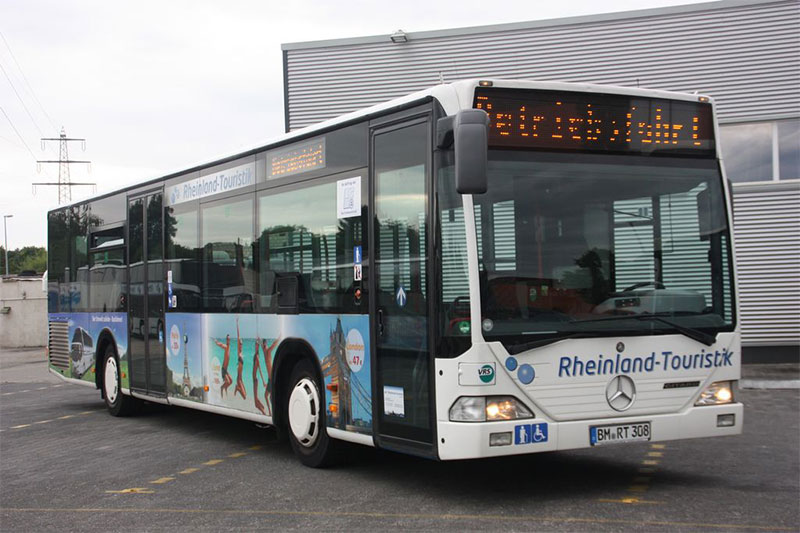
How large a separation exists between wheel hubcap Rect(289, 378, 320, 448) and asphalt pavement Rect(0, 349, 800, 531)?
12.9 inches

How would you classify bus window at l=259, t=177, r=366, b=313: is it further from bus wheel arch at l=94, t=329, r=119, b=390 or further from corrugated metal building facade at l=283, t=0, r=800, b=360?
corrugated metal building facade at l=283, t=0, r=800, b=360

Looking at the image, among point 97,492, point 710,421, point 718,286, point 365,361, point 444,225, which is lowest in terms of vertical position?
point 97,492

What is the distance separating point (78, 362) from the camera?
15.6 m

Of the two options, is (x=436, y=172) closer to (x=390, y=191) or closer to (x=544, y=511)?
(x=390, y=191)

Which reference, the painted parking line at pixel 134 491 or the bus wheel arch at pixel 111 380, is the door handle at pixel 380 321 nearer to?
the painted parking line at pixel 134 491

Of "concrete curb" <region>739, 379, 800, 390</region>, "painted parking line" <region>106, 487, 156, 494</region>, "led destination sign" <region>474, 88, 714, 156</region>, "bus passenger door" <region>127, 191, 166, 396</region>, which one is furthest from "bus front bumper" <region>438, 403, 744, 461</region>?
"concrete curb" <region>739, 379, 800, 390</region>

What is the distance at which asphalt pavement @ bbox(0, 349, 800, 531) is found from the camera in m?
6.69

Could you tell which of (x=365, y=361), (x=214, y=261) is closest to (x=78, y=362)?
(x=214, y=261)

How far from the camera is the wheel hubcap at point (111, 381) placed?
14267mm

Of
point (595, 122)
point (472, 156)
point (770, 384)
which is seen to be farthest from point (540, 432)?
point (770, 384)

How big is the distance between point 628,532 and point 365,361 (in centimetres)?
266

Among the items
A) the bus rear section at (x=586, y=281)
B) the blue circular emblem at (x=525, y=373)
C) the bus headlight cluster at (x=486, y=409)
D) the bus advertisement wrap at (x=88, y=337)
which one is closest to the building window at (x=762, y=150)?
the bus advertisement wrap at (x=88, y=337)

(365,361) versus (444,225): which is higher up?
(444,225)

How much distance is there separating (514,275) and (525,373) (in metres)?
0.69
